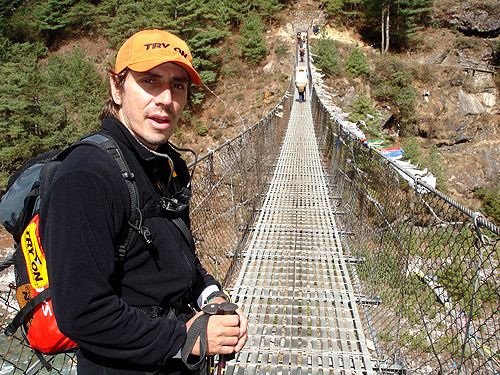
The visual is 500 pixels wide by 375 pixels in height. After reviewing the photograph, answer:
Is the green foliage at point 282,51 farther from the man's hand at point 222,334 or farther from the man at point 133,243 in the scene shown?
the man's hand at point 222,334

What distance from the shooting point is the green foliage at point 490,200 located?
13.8m

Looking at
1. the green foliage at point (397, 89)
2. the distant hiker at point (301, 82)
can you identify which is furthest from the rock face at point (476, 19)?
the distant hiker at point (301, 82)

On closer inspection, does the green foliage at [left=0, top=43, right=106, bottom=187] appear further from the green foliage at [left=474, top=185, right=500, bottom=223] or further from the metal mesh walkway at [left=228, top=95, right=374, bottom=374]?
the green foliage at [left=474, top=185, right=500, bottom=223]

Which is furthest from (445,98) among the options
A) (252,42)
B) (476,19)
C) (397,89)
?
(252,42)

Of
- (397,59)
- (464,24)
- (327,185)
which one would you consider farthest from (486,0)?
(327,185)

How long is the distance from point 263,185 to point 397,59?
54.0 ft

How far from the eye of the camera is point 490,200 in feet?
47.9

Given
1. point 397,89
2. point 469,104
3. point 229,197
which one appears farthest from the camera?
point 469,104

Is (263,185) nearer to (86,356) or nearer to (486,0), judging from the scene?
(86,356)

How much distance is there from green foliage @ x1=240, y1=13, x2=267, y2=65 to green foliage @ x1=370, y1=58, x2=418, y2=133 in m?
5.70

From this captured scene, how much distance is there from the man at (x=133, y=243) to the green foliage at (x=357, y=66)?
18487 mm

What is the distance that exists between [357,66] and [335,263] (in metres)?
16.6

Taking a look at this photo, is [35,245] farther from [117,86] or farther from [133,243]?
[117,86]

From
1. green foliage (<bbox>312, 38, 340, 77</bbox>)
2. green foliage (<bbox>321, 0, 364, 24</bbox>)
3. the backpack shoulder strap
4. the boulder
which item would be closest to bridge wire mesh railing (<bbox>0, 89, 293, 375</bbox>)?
the backpack shoulder strap
